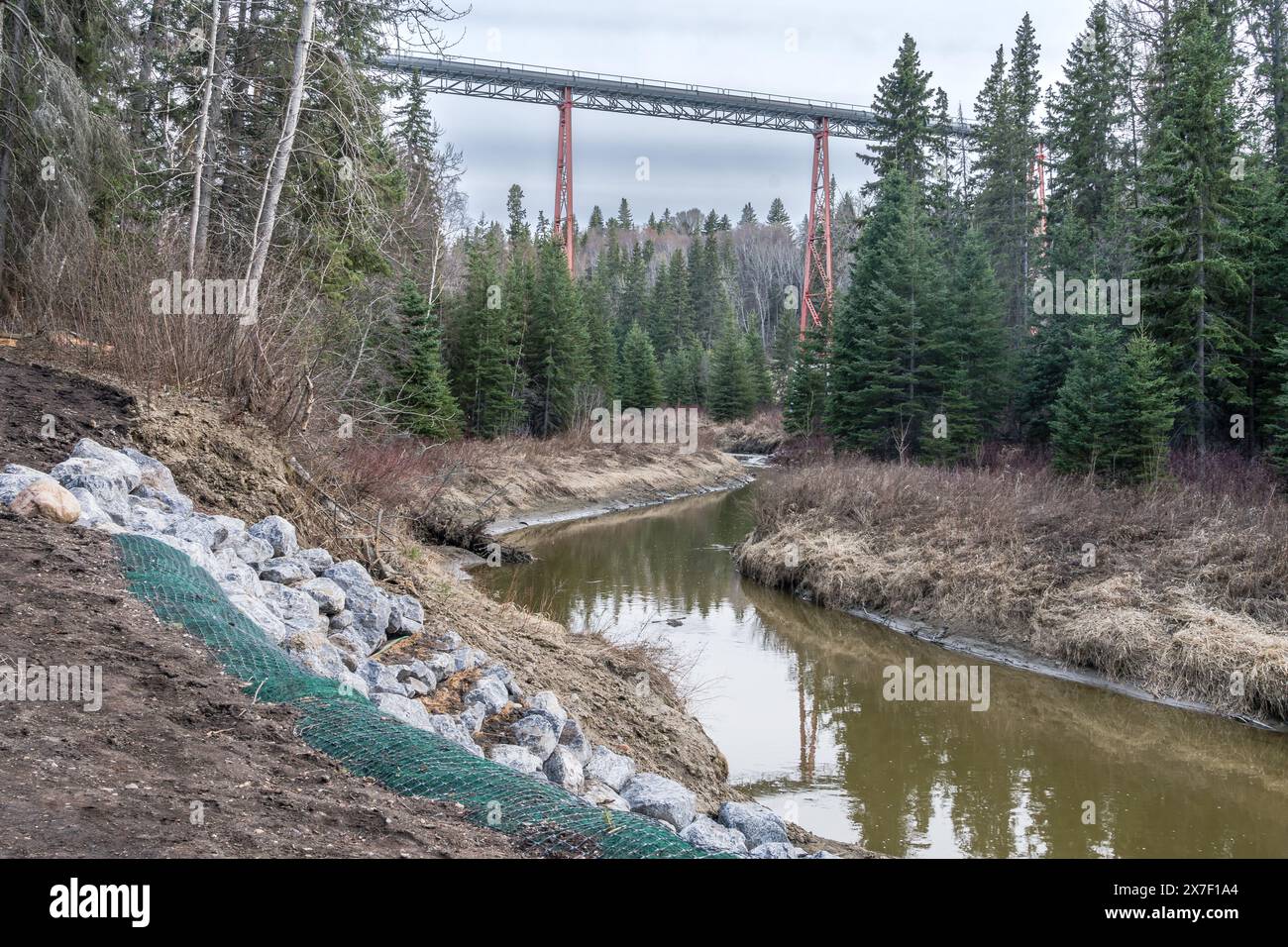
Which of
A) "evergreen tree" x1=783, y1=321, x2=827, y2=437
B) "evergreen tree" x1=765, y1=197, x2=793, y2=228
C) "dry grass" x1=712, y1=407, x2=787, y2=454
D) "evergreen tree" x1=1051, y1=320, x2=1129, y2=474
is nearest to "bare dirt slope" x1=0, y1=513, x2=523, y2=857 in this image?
"evergreen tree" x1=1051, y1=320, x2=1129, y2=474

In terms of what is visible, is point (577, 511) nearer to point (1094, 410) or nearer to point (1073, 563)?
point (1094, 410)

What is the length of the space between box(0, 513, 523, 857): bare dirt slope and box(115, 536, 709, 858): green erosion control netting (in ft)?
0.36

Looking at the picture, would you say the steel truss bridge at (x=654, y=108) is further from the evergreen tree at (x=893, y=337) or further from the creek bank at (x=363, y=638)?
the creek bank at (x=363, y=638)

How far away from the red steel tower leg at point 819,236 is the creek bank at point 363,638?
36102mm

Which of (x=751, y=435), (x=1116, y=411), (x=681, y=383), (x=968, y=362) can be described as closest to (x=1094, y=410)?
(x=1116, y=411)

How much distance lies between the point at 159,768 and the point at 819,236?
46.2 m

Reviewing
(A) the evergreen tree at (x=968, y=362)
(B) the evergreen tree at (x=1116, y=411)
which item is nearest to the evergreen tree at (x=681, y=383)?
(A) the evergreen tree at (x=968, y=362)

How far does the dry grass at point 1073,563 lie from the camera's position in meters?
13.3

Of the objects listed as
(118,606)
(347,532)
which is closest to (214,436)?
(347,532)

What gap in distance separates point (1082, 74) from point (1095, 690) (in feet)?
93.1

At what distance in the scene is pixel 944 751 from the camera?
11.5 meters

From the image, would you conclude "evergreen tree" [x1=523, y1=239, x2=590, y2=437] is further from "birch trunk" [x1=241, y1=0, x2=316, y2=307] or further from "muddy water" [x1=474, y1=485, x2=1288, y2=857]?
"birch trunk" [x1=241, y1=0, x2=316, y2=307]

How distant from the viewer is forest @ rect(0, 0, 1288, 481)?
11.9 m
